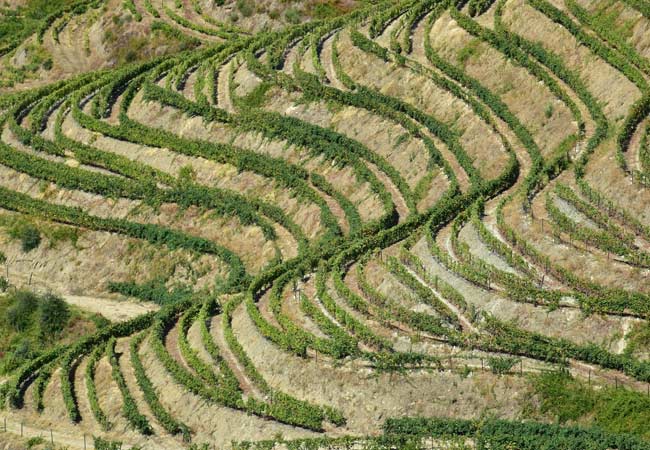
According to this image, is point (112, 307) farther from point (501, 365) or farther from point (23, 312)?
point (501, 365)

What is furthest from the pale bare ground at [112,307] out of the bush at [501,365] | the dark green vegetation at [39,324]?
the bush at [501,365]

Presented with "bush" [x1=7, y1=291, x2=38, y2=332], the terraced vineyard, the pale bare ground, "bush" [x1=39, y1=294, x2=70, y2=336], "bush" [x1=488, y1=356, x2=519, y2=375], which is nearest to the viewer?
"bush" [x1=488, y1=356, x2=519, y2=375]

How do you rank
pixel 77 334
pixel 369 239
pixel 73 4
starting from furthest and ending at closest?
pixel 73 4, pixel 77 334, pixel 369 239

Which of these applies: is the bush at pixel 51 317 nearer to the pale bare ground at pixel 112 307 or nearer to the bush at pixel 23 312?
the bush at pixel 23 312

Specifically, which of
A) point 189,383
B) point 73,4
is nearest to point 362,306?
point 189,383

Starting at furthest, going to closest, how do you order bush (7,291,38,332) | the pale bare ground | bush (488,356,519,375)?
bush (7,291,38,332) < the pale bare ground < bush (488,356,519,375)

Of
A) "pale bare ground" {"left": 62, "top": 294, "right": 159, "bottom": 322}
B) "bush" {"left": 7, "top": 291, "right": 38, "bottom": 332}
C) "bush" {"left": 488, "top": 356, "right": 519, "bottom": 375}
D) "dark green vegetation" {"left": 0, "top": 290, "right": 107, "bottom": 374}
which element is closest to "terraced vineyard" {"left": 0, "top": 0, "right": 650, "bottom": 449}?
"bush" {"left": 488, "top": 356, "right": 519, "bottom": 375}

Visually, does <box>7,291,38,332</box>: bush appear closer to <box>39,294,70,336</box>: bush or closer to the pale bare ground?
<box>39,294,70,336</box>: bush

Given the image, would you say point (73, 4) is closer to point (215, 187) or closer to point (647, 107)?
point (215, 187)
